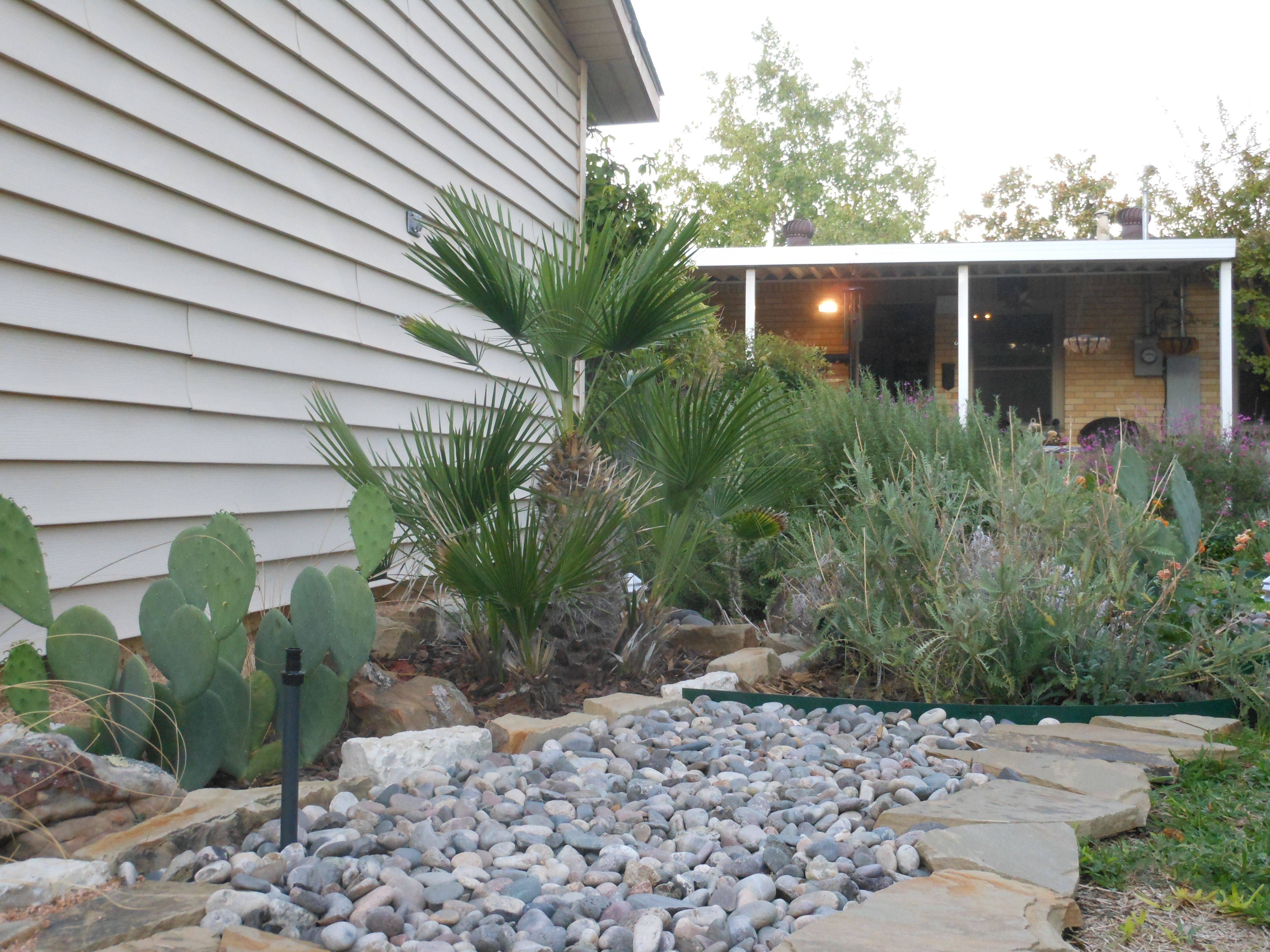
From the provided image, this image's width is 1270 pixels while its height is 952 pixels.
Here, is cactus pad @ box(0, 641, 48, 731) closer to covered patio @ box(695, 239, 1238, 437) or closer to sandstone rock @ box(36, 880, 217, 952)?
sandstone rock @ box(36, 880, 217, 952)

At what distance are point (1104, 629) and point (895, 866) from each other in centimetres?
168

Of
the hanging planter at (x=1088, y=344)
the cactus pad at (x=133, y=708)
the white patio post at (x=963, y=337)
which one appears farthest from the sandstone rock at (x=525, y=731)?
the hanging planter at (x=1088, y=344)

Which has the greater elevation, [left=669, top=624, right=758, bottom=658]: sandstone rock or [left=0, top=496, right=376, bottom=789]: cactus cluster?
[left=0, top=496, right=376, bottom=789]: cactus cluster

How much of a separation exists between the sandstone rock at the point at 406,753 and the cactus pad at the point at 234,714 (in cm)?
25

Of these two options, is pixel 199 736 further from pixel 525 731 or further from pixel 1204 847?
pixel 1204 847

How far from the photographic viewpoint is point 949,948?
1.51 meters

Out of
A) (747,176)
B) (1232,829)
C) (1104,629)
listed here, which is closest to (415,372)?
(1104,629)

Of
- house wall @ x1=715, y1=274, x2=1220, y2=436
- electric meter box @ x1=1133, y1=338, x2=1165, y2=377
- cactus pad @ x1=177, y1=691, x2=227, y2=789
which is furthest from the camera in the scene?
house wall @ x1=715, y1=274, x2=1220, y2=436

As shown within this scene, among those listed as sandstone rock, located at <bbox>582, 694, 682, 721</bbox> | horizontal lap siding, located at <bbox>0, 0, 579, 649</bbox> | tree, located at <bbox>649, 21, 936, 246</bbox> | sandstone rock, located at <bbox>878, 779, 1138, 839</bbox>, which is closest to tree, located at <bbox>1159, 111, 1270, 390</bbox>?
horizontal lap siding, located at <bbox>0, 0, 579, 649</bbox>

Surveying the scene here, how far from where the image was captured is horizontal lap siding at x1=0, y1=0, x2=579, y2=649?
8.86 feet

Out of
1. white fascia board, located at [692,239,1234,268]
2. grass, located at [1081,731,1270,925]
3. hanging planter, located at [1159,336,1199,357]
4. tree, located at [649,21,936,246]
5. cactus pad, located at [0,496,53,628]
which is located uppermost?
tree, located at [649,21,936,246]

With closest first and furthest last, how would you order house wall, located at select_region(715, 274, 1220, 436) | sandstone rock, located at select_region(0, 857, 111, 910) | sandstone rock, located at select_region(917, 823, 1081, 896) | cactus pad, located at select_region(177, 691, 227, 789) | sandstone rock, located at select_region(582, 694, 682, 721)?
1. sandstone rock, located at select_region(0, 857, 111, 910)
2. sandstone rock, located at select_region(917, 823, 1081, 896)
3. cactus pad, located at select_region(177, 691, 227, 789)
4. sandstone rock, located at select_region(582, 694, 682, 721)
5. house wall, located at select_region(715, 274, 1220, 436)

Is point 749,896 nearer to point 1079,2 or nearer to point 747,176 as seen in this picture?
point 747,176

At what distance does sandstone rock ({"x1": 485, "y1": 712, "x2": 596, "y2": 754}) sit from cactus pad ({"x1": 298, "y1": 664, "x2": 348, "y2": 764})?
1.50ft
